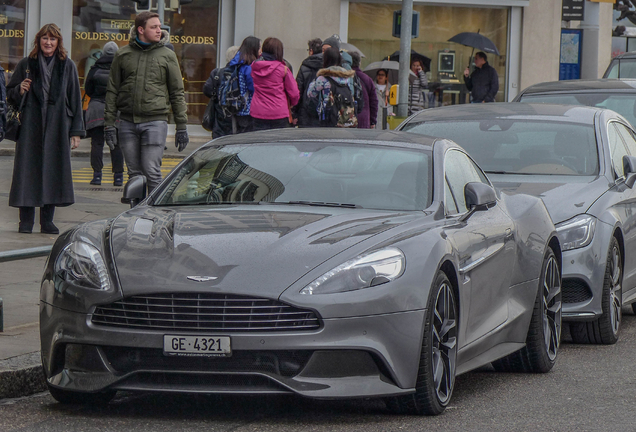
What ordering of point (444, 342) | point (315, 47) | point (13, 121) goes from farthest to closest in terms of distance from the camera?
point (315, 47) → point (13, 121) → point (444, 342)

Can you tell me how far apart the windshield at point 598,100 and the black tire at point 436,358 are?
704 centimetres

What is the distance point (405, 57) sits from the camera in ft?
59.2

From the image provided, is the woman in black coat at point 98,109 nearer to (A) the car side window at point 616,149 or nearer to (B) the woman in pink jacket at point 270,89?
(B) the woman in pink jacket at point 270,89

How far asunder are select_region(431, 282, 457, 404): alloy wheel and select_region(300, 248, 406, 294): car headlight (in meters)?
0.32

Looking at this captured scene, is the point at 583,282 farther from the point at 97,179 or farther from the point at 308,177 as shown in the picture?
the point at 97,179

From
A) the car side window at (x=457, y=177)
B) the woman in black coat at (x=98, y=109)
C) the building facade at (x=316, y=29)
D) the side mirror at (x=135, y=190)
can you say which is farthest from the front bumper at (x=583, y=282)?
the building facade at (x=316, y=29)

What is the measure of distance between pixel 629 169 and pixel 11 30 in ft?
63.5

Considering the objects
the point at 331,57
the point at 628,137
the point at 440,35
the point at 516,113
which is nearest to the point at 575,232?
the point at 516,113

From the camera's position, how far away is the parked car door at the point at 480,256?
592 cm

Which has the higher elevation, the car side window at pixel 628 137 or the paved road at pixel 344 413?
the car side window at pixel 628 137

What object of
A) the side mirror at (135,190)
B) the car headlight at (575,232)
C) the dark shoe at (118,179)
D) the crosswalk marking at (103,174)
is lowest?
the crosswalk marking at (103,174)

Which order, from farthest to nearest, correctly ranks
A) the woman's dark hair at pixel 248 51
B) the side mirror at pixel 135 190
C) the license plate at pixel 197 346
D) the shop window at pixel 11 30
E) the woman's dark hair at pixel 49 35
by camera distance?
the shop window at pixel 11 30 < the woman's dark hair at pixel 248 51 < the woman's dark hair at pixel 49 35 < the side mirror at pixel 135 190 < the license plate at pixel 197 346

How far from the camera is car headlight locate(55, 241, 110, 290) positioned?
5297 mm

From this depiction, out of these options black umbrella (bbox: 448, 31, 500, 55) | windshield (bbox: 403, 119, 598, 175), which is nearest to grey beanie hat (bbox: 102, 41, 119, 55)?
windshield (bbox: 403, 119, 598, 175)
